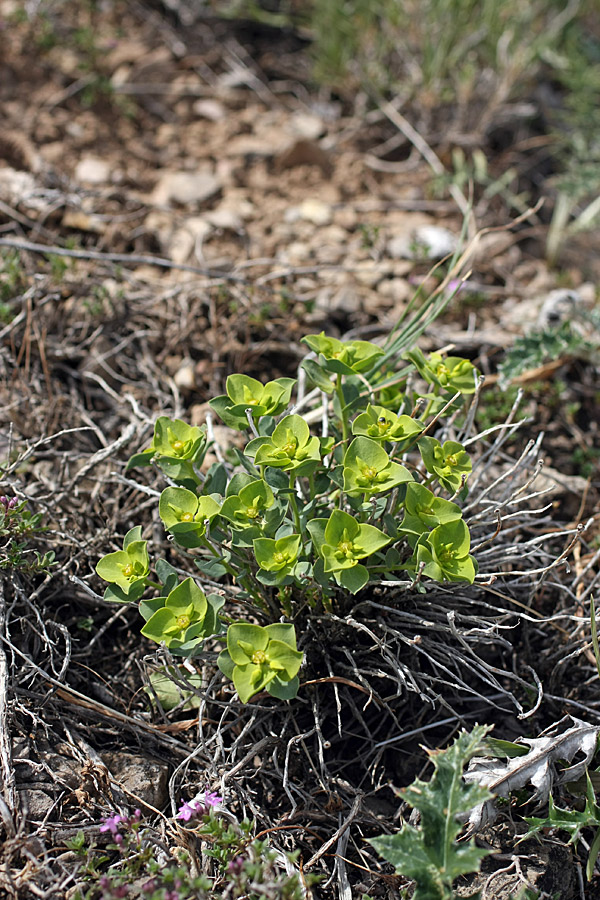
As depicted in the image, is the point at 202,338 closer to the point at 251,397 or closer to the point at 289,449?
the point at 251,397

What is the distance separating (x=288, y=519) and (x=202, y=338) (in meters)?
1.20

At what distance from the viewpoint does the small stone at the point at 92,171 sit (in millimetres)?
3455

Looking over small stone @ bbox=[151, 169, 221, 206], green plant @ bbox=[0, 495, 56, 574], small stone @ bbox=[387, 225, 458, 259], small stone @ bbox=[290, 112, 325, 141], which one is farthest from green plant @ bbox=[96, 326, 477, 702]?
small stone @ bbox=[290, 112, 325, 141]

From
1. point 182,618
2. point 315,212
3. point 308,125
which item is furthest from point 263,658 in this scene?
point 308,125

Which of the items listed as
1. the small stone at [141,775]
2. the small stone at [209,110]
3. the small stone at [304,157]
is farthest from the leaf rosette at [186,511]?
the small stone at [209,110]

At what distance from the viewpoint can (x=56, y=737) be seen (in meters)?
1.92

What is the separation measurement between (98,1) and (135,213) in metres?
1.82

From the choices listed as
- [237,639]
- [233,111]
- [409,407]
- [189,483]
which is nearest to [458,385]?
[409,407]

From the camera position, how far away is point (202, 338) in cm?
288

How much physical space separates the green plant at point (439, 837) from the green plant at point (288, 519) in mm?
378

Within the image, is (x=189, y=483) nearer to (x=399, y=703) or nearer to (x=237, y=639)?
(x=237, y=639)

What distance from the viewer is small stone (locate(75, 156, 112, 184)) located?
3455 millimetres

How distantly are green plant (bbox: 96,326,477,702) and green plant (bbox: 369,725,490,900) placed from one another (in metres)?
0.38

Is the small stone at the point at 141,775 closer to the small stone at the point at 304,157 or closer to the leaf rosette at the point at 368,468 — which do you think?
the leaf rosette at the point at 368,468
